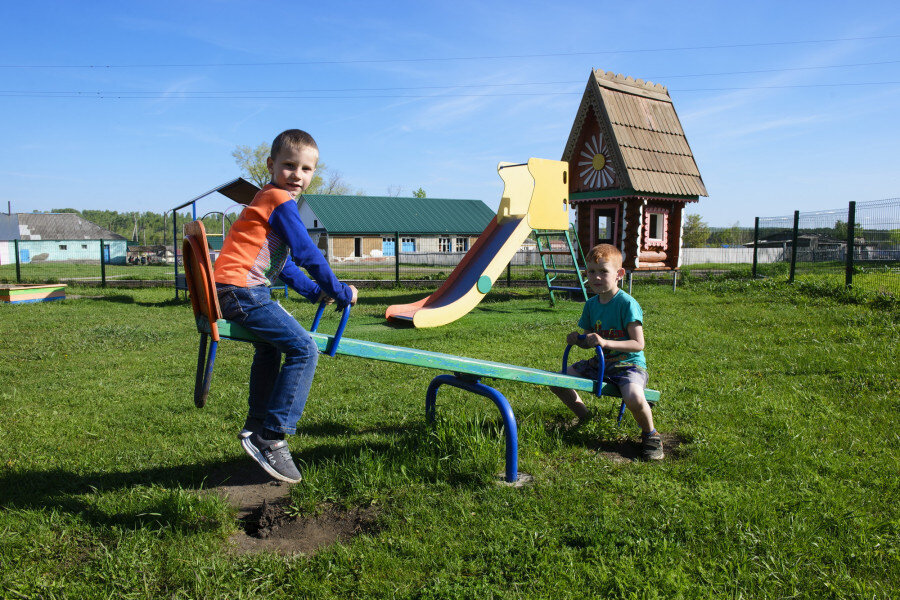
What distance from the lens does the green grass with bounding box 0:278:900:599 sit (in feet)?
7.65

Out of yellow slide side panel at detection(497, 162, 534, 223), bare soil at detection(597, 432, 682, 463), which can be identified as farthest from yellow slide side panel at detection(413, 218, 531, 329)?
bare soil at detection(597, 432, 682, 463)

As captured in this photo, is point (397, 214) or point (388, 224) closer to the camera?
point (388, 224)

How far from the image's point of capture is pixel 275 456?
117 inches

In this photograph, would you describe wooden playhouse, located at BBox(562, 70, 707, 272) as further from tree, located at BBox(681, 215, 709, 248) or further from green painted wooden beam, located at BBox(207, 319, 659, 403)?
tree, located at BBox(681, 215, 709, 248)

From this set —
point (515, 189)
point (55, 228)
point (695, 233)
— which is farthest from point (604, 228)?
point (55, 228)

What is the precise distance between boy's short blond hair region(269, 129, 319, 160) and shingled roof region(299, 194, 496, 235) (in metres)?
37.0

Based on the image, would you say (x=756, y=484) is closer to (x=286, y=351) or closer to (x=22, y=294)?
(x=286, y=351)

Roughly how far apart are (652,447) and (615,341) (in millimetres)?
665

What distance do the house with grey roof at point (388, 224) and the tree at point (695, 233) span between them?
71.0 ft

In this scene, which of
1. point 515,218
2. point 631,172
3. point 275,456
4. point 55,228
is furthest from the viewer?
point 55,228

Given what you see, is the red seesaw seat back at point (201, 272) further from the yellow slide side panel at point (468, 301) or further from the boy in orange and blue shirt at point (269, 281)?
the yellow slide side panel at point (468, 301)

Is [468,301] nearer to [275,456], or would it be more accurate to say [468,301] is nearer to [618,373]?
[618,373]

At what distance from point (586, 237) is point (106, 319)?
1029 cm

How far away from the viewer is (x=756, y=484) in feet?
10.1
